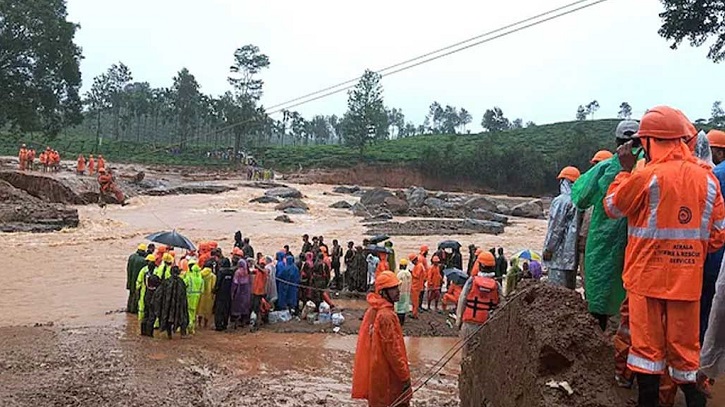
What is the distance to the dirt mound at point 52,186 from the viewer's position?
103 feet

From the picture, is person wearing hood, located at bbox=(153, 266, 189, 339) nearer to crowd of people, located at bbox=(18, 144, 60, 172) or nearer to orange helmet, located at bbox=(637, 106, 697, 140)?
orange helmet, located at bbox=(637, 106, 697, 140)

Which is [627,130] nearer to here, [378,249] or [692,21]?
[378,249]

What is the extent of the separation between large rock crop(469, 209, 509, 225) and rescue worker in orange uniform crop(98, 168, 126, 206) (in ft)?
68.4

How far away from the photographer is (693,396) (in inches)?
128

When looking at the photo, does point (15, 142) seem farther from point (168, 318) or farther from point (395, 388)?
point (395, 388)

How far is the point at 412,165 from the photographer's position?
67250 millimetres

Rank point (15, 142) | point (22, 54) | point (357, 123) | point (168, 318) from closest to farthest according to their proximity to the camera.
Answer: point (168, 318) → point (22, 54) → point (15, 142) → point (357, 123)

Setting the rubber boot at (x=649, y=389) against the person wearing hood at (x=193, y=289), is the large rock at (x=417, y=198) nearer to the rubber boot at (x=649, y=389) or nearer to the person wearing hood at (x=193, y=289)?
the person wearing hood at (x=193, y=289)

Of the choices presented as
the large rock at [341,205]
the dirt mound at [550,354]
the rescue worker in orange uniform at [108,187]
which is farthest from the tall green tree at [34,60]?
the dirt mound at [550,354]

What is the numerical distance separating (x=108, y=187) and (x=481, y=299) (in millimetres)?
31138

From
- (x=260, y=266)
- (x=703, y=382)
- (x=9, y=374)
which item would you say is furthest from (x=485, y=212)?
(x=703, y=382)

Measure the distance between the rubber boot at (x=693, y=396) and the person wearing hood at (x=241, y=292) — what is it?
9.63m

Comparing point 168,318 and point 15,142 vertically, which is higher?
point 15,142

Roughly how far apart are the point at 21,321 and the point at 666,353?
13.2m
